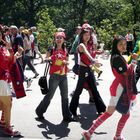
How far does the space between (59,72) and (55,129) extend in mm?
1009

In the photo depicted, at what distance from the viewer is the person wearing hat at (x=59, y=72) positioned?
7945 millimetres

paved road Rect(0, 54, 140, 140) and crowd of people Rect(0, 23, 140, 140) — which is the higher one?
crowd of people Rect(0, 23, 140, 140)

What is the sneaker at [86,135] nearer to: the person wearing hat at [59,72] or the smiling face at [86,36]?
the person wearing hat at [59,72]

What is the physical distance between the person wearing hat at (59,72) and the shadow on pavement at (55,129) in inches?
9.7

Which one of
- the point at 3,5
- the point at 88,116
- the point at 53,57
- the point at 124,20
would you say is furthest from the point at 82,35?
the point at 3,5

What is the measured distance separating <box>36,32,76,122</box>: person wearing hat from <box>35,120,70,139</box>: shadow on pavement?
0.81 feet

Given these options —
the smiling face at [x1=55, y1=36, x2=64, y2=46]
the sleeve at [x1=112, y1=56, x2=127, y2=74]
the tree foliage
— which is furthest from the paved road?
the tree foliage

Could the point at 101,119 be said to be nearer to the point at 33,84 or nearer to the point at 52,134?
the point at 52,134

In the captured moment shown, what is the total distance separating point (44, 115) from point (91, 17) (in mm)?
49931

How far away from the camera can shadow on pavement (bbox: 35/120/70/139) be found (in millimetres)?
7243

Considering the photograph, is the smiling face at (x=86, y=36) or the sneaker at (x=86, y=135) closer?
the sneaker at (x=86, y=135)

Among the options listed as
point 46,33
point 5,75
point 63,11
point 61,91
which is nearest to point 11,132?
point 5,75

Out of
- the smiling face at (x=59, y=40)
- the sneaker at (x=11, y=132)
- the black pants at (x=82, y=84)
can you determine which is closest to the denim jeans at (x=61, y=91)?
the black pants at (x=82, y=84)

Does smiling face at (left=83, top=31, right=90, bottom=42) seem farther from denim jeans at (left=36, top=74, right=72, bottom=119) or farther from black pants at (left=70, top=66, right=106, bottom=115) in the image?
denim jeans at (left=36, top=74, right=72, bottom=119)
